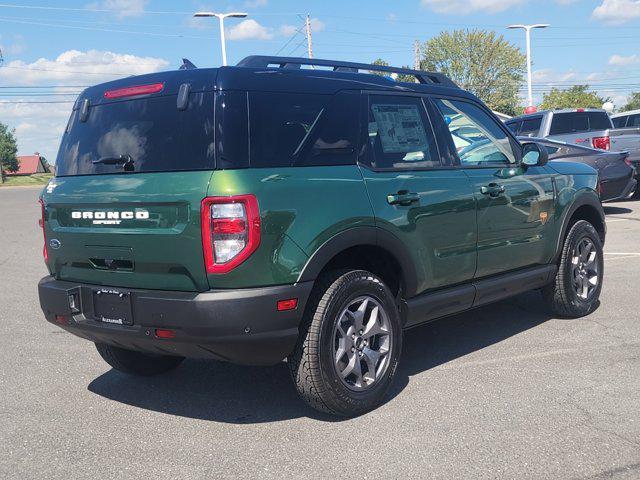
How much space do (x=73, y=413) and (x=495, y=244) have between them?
303cm

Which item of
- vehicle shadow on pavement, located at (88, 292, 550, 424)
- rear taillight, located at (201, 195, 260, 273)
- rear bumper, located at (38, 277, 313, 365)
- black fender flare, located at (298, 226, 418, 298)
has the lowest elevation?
vehicle shadow on pavement, located at (88, 292, 550, 424)

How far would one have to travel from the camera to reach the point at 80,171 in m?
4.07

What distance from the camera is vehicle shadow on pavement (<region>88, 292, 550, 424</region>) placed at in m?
4.14

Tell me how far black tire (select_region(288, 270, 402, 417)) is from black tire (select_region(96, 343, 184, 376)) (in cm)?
122

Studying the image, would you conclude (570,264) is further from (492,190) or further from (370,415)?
(370,415)

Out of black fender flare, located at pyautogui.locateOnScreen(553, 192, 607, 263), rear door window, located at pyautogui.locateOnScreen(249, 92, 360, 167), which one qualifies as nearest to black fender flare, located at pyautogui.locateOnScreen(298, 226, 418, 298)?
rear door window, located at pyautogui.locateOnScreen(249, 92, 360, 167)

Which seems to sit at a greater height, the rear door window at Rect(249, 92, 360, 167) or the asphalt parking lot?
the rear door window at Rect(249, 92, 360, 167)

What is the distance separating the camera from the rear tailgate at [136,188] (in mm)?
3496

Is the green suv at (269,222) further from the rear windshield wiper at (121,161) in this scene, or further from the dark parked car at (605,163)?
the dark parked car at (605,163)

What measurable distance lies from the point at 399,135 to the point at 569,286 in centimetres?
234

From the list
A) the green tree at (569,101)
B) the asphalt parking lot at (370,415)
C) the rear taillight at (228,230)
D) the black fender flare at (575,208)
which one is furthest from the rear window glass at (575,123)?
the green tree at (569,101)

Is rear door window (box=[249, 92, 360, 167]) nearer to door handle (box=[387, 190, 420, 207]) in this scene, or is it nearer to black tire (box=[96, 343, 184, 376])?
door handle (box=[387, 190, 420, 207])

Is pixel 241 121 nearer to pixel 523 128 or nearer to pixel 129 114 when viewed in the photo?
pixel 129 114

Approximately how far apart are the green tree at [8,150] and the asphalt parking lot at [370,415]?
85676 mm
